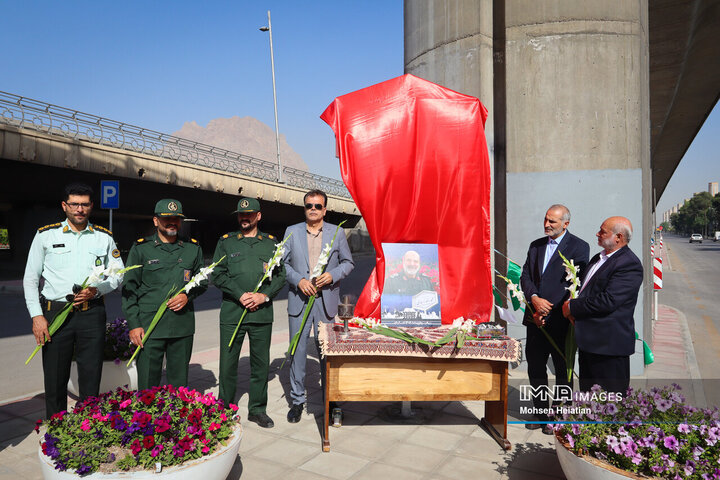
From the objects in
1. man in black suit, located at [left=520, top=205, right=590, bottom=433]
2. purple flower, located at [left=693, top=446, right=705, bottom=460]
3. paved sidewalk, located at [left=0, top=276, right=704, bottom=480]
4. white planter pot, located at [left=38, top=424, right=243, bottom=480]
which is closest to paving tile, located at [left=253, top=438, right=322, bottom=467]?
paved sidewalk, located at [left=0, top=276, right=704, bottom=480]

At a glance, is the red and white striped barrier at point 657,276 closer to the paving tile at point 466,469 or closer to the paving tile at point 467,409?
the paving tile at point 467,409

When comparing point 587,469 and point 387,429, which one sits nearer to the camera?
point 587,469

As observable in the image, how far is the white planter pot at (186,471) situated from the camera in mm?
2492

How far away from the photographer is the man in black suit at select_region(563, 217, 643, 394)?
3.46m

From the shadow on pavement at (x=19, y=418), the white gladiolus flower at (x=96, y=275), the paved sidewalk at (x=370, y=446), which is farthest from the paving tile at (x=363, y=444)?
the shadow on pavement at (x=19, y=418)

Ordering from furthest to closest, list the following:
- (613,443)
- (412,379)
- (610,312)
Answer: (412,379) → (610,312) → (613,443)

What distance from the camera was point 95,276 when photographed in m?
3.65

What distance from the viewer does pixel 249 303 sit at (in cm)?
436

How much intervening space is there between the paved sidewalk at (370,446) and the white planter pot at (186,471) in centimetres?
79

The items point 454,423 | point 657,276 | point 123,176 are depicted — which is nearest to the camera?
point 454,423

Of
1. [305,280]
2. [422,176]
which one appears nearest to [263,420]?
[305,280]

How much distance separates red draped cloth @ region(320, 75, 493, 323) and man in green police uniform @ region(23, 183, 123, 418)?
90.0 inches

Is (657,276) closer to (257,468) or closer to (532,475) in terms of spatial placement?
(532,475)

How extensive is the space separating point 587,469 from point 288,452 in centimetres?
232
